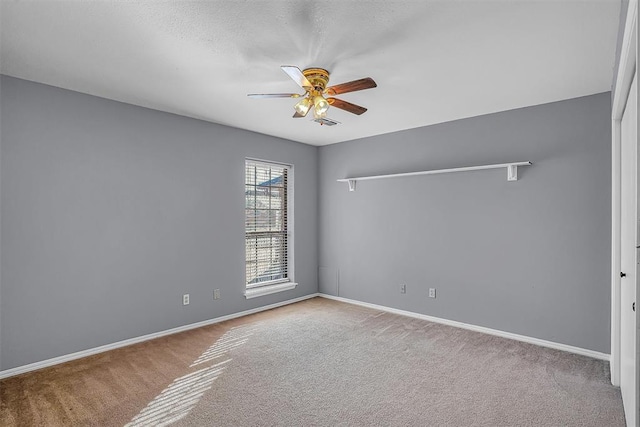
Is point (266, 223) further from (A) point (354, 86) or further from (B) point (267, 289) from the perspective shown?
(A) point (354, 86)

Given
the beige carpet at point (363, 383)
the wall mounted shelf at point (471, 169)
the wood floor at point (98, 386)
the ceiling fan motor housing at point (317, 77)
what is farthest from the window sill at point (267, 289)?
the ceiling fan motor housing at point (317, 77)

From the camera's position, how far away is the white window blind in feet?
16.0

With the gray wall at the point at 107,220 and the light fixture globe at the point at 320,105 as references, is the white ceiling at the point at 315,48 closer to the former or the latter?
the light fixture globe at the point at 320,105

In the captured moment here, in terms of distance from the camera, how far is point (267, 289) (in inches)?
194

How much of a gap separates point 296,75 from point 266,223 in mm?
3015

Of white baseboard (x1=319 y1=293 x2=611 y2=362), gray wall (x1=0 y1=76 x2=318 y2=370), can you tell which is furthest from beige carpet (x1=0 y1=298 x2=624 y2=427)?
gray wall (x1=0 y1=76 x2=318 y2=370)

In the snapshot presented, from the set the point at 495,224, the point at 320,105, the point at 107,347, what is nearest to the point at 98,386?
the point at 107,347

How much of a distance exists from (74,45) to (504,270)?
Result: 4.38 meters

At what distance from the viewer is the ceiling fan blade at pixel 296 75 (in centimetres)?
223

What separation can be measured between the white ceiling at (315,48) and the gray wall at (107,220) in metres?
0.37

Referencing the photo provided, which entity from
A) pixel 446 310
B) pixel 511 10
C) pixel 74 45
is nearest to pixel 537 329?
pixel 446 310

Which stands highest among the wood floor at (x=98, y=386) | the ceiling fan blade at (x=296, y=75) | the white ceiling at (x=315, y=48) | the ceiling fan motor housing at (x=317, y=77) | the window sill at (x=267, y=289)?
the white ceiling at (x=315, y=48)

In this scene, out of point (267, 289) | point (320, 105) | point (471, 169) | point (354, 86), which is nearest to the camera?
point (354, 86)

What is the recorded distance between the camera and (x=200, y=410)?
2.41 m
